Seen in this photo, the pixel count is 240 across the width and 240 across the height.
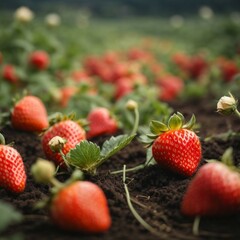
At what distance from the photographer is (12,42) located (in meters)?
4.61

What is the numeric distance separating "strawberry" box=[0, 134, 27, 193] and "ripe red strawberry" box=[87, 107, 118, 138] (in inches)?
35.4

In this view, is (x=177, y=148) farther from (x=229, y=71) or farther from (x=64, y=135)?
(x=229, y=71)

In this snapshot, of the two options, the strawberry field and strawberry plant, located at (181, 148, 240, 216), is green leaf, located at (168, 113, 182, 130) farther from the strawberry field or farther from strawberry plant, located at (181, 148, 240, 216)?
strawberry plant, located at (181, 148, 240, 216)

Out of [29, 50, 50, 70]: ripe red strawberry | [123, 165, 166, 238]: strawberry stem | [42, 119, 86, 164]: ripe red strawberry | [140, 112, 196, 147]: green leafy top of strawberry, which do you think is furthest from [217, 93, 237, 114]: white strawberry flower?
[29, 50, 50, 70]: ripe red strawberry

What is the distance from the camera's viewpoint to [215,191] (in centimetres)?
178

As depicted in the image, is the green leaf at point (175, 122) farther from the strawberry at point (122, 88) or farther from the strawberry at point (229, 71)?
the strawberry at point (229, 71)

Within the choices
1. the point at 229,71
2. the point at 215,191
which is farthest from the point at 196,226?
the point at 229,71

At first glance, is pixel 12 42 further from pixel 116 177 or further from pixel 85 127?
pixel 116 177

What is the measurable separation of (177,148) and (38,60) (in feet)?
8.71

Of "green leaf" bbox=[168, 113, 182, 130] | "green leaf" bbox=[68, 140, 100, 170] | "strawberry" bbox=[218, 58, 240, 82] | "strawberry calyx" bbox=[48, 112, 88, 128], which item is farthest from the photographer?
"strawberry" bbox=[218, 58, 240, 82]

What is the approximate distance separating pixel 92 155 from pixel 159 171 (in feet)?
1.27

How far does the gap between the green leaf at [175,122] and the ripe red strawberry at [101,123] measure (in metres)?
0.84

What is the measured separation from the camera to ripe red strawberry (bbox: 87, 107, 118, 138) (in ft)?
10.00

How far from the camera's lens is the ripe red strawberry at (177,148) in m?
2.23
